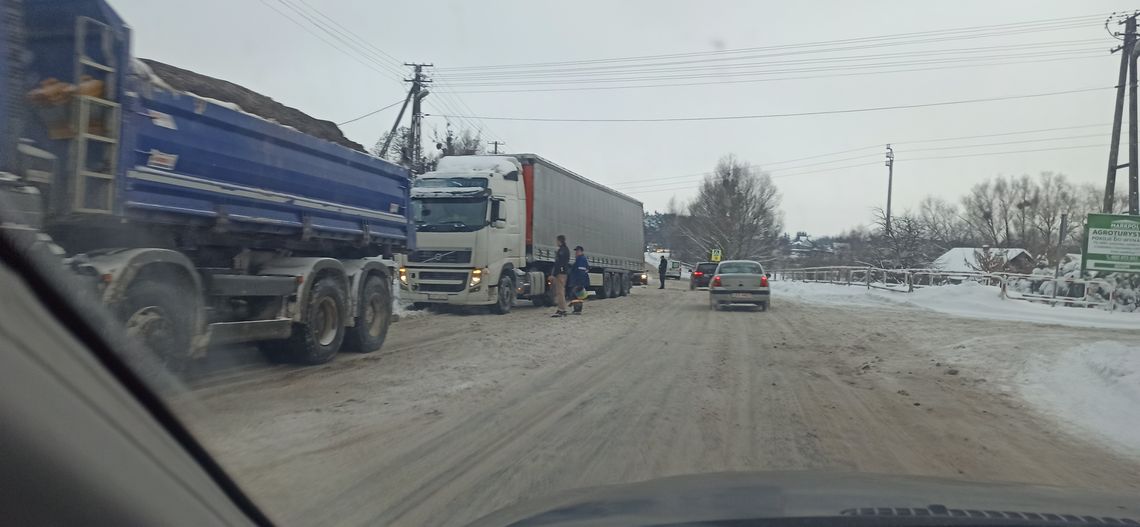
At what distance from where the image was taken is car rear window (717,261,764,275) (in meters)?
22.1

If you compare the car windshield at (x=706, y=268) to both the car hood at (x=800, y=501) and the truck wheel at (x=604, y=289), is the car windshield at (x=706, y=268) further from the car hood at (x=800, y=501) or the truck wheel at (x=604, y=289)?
the car hood at (x=800, y=501)

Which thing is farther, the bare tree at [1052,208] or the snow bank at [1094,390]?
the bare tree at [1052,208]

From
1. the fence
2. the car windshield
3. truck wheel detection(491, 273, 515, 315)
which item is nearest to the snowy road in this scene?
truck wheel detection(491, 273, 515, 315)

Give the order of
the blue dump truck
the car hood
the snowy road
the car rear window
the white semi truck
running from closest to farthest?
1. the car hood
2. the snowy road
3. the blue dump truck
4. the white semi truck
5. the car rear window

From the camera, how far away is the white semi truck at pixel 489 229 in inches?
671

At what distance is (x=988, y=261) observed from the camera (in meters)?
41.2

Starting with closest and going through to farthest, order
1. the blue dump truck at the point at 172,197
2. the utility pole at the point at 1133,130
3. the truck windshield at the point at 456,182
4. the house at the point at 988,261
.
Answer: the blue dump truck at the point at 172,197 < the truck windshield at the point at 456,182 < the utility pole at the point at 1133,130 < the house at the point at 988,261

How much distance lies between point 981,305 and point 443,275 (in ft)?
52.8

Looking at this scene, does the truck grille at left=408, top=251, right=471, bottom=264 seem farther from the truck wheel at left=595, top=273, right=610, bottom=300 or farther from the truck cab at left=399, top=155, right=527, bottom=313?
the truck wheel at left=595, top=273, right=610, bottom=300

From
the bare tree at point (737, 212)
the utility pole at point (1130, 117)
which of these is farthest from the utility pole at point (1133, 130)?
the bare tree at point (737, 212)

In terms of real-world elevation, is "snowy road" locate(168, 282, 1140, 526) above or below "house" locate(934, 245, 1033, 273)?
below

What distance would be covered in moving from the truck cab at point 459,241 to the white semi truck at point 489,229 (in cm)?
2

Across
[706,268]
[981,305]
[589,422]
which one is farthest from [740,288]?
[706,268]

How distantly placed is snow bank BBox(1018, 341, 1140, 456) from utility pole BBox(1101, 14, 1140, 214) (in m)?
18.2
